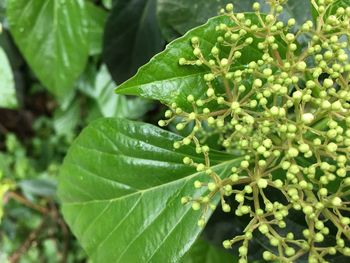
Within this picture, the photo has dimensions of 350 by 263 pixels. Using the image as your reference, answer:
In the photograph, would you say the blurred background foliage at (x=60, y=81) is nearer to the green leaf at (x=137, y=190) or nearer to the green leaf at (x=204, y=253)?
the green leaf at (x=204, y=253)

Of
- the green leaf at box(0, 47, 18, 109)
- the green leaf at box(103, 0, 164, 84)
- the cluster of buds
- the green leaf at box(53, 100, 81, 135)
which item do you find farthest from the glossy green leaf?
the green leaf at box(53, 100, 81, 135)

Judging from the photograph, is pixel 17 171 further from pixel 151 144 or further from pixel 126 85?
pixel 126 85

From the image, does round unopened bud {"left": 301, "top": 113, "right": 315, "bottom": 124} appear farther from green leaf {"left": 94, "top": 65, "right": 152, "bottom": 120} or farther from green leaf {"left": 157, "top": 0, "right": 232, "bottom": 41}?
green leaf {"left": 94, "top": 65, "right": 152, "bottom": 120}

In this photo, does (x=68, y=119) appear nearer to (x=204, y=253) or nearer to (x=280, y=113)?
(x=204, y=253)

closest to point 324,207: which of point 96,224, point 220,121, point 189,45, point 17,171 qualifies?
point 220,121

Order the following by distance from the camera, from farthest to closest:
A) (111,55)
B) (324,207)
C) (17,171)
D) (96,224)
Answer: (17,171)
(111,55)
(96,224)
(324,207)

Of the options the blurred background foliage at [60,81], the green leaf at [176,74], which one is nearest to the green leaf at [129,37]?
the blurred background foliage at [60,81]
